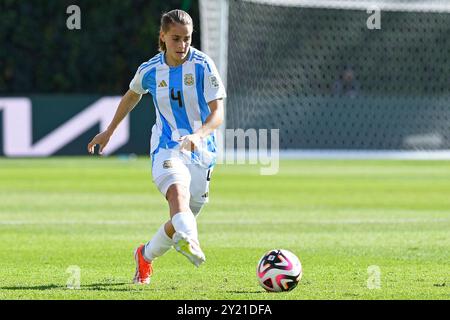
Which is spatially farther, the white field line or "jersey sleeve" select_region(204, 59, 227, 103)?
the white field line

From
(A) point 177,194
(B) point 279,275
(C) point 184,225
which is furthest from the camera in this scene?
(A) point 177,194

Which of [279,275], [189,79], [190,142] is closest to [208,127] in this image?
[190,142]

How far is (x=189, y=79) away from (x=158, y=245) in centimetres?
130

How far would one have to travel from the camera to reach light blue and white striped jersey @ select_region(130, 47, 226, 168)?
868 centimetres

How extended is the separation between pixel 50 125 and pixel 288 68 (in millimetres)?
6536

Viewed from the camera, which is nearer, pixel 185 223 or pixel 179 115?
pixel 185 223

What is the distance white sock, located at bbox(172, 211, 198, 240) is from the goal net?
1592 centimetres

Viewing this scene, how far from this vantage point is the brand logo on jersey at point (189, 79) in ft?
28.5

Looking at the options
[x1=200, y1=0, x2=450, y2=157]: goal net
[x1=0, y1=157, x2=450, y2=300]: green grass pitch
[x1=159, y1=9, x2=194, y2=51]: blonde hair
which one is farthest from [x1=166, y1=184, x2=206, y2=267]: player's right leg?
[x1=200, y1=0, x2=450, y2=157]: goal net

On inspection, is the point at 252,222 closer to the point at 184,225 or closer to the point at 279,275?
the point at 279,275

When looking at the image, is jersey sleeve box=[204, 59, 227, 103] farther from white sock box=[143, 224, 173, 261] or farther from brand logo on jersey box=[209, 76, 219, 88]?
white sock box=[143, 224, 173, 261]

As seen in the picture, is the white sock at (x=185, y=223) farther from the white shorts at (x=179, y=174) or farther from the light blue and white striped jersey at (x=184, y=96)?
the light blue and white striped jersey at (x=184, y=96)

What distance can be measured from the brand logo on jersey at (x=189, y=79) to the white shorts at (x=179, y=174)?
1.77 feet

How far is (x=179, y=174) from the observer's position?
8.45 m
